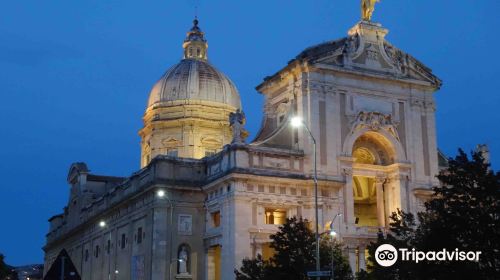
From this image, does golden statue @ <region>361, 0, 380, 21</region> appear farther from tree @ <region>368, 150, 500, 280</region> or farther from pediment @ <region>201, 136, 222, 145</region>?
tree @ <region>368, 150, 500, 280</region>

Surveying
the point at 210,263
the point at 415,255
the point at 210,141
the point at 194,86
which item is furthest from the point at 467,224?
the point at 194,86

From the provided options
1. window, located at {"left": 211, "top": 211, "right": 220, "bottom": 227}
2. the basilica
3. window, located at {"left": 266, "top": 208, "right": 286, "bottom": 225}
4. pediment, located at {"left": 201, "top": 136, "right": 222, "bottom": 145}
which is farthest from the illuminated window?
pediment, located at {"left": 201, "top": 136, "right": 222, "bottom": 145}

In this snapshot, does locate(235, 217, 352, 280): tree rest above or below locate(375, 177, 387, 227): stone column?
below

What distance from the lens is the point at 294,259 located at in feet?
136

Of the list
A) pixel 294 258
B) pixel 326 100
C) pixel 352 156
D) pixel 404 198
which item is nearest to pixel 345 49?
pixel 326 100

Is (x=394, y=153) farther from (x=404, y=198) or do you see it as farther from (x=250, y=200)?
(x=250, y=200)

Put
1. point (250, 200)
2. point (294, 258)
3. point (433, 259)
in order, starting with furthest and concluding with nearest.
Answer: point (250, 200) < point (294, 258) < point (433, 259)

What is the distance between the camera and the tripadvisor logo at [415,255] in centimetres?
3017

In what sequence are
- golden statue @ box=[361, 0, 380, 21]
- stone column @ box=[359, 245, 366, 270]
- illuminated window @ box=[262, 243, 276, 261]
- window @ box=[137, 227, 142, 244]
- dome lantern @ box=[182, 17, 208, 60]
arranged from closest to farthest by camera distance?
1. illuminated window @ box=[262, 243, 276, 261]
2. stone column @ box=[359, 245, 366, 270]
3. window @ box=[137, 227, 142, 244]
4. golden statue @ box=[361, 0, 380, 21]
5. dome lantern @ box=[182, 17, 208, 60]

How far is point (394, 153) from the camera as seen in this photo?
58312 mm

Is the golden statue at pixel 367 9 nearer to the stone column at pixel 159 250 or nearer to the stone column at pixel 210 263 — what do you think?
the stone column at pixel 210 263

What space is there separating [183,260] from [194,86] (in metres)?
30.4

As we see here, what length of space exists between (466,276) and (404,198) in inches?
1091

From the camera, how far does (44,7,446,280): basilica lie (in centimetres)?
5303
